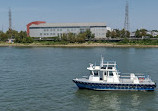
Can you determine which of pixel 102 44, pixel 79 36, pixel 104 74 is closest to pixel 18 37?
pixel 79 36

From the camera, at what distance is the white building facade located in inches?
6223

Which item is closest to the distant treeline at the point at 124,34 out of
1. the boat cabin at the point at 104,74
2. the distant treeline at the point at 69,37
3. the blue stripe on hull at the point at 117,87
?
the distant treeline at the point at 69,37

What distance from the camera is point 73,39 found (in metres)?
145

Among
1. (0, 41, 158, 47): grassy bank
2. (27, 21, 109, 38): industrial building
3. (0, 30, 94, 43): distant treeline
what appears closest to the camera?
(0, 41, 158, 47): grassy bank

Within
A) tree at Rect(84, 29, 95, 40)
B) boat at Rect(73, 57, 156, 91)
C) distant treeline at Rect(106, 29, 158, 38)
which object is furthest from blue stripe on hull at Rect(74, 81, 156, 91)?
distant treeline at Rect(106, 29, 158, 38)

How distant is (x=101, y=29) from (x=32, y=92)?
131812 mm

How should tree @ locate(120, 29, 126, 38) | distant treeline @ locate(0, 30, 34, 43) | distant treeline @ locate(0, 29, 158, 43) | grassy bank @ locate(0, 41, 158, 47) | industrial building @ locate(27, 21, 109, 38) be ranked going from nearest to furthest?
grassy bank @ locate(0, 41, 158, 47) < distant treeline @ locate(0, 29, 158, 43) < distant treeline @ locate(0, 30, 34, 43) < tree @ locate(120, 29, 126, 38) < industrial building @ locate(27, 21, 109, 38)

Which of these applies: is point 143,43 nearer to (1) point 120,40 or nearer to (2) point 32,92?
(1) point 120,40

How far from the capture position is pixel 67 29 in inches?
6250

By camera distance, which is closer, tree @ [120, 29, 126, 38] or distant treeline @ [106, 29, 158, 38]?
distant treeline @ [106, 29, 158, 38]

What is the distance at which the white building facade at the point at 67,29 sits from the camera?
158075 millimetres

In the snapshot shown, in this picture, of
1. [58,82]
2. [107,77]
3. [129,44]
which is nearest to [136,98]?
[107,77]

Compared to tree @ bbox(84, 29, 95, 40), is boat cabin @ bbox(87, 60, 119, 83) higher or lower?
lower

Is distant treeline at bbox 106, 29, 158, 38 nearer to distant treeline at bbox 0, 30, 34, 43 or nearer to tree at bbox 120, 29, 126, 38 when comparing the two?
tree at bbox 120, 29, 126, 38
